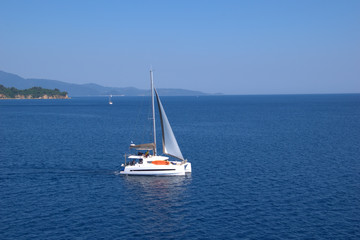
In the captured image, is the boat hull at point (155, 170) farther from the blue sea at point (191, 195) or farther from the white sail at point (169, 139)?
the white sail at point (169, 139)

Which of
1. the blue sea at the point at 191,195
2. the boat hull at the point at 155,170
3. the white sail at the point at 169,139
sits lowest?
the blue sea at the point at 191,195

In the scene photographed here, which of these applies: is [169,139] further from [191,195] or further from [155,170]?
[191,195]

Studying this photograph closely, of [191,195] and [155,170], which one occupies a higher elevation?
[155,170]

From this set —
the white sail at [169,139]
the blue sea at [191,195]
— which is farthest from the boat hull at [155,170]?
the white sail at [169,139]

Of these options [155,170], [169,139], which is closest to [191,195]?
[155,170]

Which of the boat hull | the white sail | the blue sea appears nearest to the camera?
the blue sea

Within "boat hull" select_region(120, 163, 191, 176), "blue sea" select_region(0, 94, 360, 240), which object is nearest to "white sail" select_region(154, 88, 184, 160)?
"boat hull" select_region(120, 163, 191, 176)

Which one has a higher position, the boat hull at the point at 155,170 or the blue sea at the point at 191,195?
the boat hull at the point at 155,170

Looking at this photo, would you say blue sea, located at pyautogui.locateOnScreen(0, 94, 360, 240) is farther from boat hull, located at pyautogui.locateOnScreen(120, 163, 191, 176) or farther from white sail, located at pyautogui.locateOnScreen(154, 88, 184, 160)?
white sail, located at pyautogui.locateOnScreen(154, 88, 184, 160)

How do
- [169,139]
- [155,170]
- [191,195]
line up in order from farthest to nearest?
1. [169,139]
2. [155,170]
3. [191,195]

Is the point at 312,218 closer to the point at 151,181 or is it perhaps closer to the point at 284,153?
the point at 151,181

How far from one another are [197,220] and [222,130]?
65.3 m

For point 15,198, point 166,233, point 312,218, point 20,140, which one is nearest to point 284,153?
point 312,218

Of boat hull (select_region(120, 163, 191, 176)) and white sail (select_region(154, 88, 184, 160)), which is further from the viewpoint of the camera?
white sail (select_region(154, 88, 184, 160))
